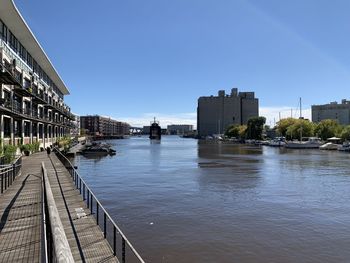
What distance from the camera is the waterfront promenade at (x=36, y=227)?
12.1 metres

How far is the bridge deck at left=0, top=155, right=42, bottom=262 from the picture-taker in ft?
38.2

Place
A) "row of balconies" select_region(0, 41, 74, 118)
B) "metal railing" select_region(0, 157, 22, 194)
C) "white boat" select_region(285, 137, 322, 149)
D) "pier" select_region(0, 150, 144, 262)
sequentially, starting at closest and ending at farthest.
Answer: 1. "pier" select_region(0, 150, 144, 262)
2. "metal railing" select_region(0, 157, 22, 194)
3. "row of balconies" select_region(0, 41, 74, 118)
4. "white boat" select_region(285, 137, 322, 149)

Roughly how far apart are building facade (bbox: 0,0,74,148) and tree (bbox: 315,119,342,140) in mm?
96702

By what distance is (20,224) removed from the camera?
14875 millimetres

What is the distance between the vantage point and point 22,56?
6425cm

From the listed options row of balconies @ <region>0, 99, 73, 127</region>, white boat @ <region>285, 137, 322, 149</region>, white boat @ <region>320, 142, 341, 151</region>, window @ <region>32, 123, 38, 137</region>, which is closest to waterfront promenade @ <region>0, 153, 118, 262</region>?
row of balconies @ <region>0, 99, 73, 127</region>

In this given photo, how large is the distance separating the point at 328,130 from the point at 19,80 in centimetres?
11346

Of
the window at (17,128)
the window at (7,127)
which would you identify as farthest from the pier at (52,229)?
the window at (17,128)

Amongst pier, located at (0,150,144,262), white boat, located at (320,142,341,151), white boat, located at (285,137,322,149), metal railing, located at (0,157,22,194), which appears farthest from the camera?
white boat, located at (285,137,322,149)

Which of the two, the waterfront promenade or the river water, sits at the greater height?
the waterfront promenade

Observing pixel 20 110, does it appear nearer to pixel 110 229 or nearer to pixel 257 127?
pixel 110 229

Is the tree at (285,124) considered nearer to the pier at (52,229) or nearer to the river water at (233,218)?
the river water at (233,218)

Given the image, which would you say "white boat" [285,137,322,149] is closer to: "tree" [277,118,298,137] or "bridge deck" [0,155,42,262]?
"tree" [277,118,298,137]

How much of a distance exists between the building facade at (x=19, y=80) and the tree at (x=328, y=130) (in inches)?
3807
